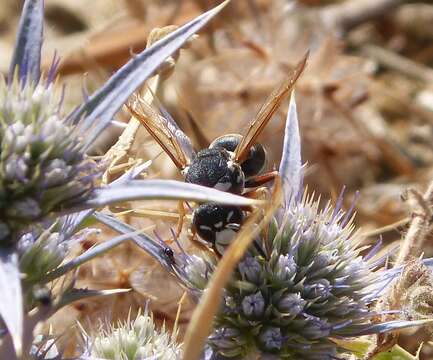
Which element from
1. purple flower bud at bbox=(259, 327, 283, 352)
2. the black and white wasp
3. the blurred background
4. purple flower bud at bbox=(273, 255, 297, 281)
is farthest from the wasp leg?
the blurred background

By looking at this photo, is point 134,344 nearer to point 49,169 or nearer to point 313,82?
point 49,169

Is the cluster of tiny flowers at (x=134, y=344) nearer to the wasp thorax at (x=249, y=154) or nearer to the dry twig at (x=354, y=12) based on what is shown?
the wasp thorax at (x=249, y=154)

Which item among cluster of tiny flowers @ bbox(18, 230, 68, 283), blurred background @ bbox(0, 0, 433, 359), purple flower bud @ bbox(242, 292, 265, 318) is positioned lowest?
cluster of tiny flowers @ bbox(18, 230, 68, 283)

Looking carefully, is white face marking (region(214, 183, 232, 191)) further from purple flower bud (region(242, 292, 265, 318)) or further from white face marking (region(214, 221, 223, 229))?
purple flower bud (region(242, 292, 265, 318))

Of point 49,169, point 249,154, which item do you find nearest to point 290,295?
point 249,154

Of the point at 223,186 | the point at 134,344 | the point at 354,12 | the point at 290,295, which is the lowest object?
the point at 134,344

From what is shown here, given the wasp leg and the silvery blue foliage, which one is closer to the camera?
the silvery blue foliage

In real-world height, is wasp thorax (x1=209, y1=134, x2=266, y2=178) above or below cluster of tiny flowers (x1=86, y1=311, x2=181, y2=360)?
above

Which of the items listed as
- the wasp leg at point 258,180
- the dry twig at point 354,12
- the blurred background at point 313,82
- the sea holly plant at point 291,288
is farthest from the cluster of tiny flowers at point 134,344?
the dry twig at point 354,12
